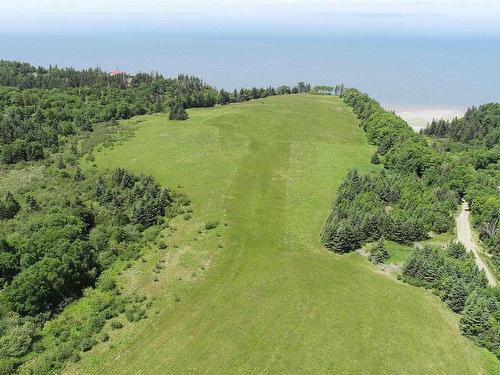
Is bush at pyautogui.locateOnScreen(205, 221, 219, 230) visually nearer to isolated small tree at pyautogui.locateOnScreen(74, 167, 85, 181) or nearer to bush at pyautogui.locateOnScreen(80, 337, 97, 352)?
bush at pyautogui.locateOnScreen(80, 337, 97, 352)

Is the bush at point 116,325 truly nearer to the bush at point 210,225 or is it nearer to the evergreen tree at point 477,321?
the bush at point 210,225

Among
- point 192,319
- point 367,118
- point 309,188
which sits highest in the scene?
point 367,118

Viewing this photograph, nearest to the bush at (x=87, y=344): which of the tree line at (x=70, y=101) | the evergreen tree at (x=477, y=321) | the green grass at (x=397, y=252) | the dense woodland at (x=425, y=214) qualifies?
the dense woodland at (x=425, y=214)

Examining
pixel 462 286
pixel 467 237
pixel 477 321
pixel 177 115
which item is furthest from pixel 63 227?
pixel 177 115

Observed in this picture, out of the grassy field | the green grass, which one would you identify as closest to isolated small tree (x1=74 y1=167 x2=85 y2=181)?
the grassy field

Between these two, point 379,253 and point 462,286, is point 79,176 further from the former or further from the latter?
point 462,286

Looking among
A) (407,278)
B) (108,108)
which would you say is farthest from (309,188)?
(108,108)

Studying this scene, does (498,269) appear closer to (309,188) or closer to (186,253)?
(309,188)
